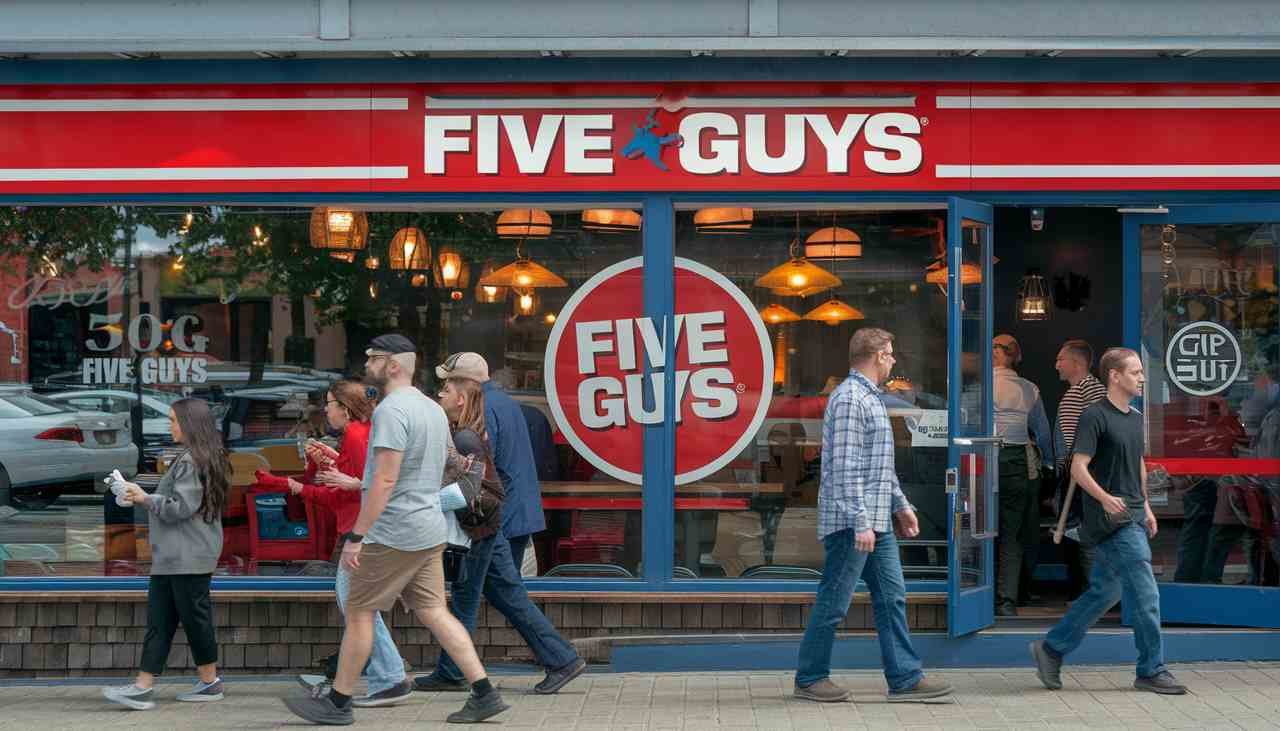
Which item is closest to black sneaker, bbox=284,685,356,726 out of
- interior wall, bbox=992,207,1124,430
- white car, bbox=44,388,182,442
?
white car, bbox=44,388,182,442

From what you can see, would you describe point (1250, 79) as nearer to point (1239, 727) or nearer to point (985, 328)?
point (985, 328)

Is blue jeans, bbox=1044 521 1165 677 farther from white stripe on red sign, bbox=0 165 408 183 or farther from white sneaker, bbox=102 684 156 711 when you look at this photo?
white sneaker, bbox=102 684 156 711

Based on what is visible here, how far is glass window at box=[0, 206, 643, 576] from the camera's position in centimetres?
859

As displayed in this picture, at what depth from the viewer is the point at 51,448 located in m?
8.64

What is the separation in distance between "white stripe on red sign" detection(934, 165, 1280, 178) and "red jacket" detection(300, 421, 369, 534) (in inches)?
137

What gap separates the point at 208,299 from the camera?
8.69 m

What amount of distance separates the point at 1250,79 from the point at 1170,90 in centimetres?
45

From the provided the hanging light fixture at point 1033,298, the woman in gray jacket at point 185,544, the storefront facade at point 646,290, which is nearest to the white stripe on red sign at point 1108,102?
the storefront facade at point 646,290

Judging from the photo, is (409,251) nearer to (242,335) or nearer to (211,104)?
(242,335)

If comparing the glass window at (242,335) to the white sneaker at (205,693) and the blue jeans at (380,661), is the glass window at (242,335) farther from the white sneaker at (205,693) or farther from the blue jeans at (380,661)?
the blue jeans at (380,661)

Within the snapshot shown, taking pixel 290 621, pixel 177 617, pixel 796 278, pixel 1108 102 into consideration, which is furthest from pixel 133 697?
pixel 1108 102

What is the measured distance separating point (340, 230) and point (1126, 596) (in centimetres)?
475

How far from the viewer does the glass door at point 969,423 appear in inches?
322

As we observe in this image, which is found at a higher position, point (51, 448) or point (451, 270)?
point (451, 270)
